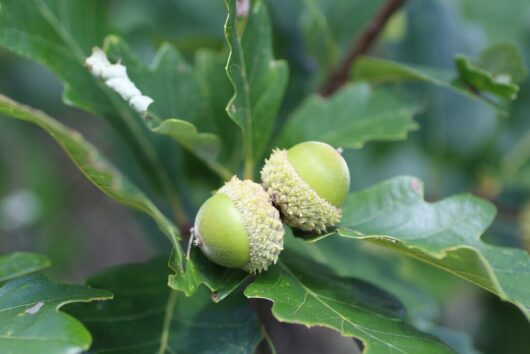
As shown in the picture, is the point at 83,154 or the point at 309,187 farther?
the point at 309,187

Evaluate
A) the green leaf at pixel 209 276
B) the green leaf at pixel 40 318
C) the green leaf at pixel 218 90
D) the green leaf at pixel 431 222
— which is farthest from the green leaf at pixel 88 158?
the green leaf at pixel 218 90

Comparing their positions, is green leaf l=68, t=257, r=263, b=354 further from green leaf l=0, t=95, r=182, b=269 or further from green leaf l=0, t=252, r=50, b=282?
green leaf l=0, t=95, r=182, b=269

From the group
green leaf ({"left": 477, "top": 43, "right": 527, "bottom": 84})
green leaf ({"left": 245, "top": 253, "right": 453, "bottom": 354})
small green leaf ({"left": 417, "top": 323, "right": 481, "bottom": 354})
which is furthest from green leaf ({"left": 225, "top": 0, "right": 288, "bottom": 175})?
small green leaf ({"left": 417, "top": 323, "right": 481, "bottom": 354})

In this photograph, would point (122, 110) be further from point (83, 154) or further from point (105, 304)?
point (83, 154)

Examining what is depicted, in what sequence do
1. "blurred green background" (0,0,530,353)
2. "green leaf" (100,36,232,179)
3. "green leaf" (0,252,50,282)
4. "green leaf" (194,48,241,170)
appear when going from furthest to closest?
"blurred green background" (0,0,530,353)
"green leaf" (194,48,241,170)
"green leaf" (100,36,232,179)
"green leaf" (0,252,50,282)

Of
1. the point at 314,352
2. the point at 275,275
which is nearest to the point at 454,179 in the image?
the point at 314,352

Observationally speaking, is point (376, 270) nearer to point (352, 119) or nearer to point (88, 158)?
point (352, 119)
